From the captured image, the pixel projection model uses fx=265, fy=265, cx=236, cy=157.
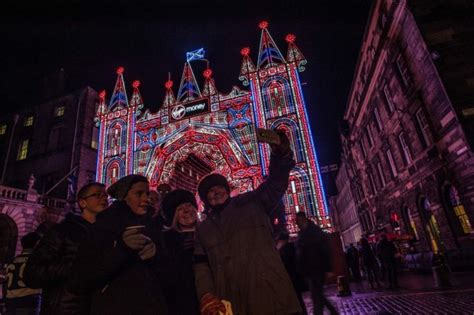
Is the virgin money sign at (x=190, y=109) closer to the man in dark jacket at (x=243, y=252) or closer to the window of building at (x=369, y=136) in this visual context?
the window of building at (x=369, y=136)

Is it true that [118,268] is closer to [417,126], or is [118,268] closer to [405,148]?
[417,126]

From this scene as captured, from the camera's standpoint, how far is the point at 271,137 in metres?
2.45

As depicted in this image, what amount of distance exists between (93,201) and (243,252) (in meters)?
1.73

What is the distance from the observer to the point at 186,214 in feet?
9.99

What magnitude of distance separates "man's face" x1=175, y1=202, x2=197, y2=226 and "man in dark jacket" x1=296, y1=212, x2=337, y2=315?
2.94 meters

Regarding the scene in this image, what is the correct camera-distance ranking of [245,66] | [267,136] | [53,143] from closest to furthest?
[267,136], [245,66], [53,143]

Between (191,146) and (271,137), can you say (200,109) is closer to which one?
(191,146)

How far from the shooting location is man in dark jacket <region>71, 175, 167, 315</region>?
1589 mm

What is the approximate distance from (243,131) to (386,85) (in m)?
10.8

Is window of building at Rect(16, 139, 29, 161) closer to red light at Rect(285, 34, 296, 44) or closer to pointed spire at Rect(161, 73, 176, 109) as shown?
pointed spire at Rect(161, 73, 176, 109)

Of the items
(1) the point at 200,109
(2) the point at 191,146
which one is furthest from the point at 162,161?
(1) the point at 200,109

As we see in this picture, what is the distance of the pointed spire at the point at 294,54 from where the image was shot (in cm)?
2222

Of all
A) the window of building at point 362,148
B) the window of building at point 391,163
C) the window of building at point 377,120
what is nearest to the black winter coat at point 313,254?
the window of building at point 391,163

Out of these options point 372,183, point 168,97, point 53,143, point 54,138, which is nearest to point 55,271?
point 372,183
